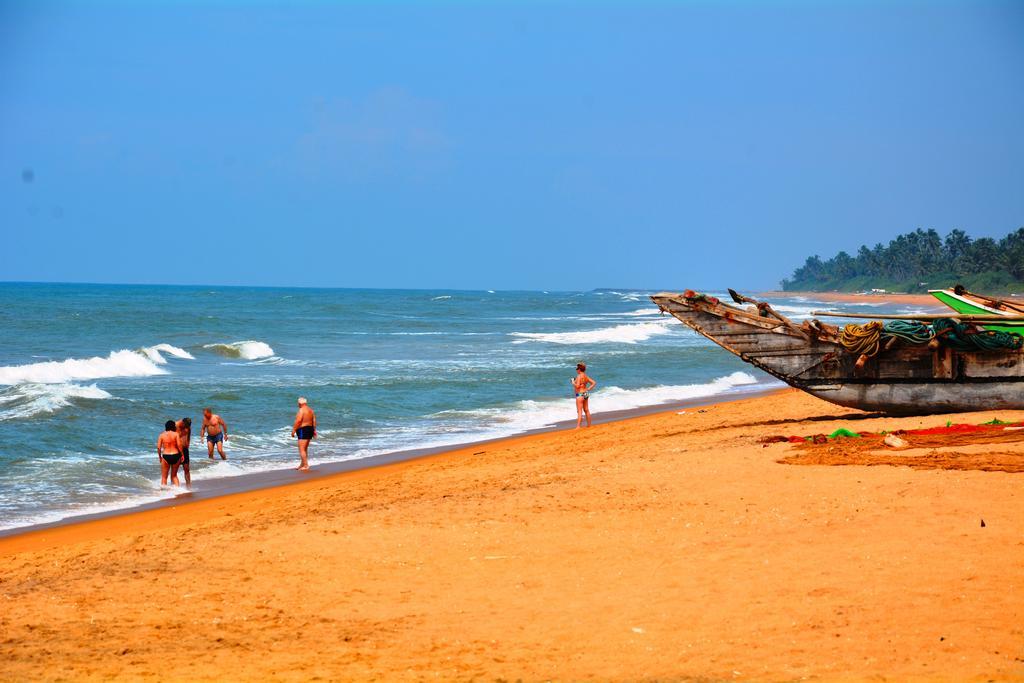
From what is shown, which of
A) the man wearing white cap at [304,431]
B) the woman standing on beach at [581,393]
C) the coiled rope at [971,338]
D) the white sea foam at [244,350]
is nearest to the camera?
the coiled rope at [971,338]

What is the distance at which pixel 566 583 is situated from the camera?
7109 millimetres

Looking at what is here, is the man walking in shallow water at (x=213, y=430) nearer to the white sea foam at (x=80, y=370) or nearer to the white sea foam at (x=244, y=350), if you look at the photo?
the white sea foam at (x=80, y=370)

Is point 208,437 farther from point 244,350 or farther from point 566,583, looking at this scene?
point 244,350

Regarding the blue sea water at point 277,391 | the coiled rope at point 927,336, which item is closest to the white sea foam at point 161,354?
the blue sea water at point 277,391

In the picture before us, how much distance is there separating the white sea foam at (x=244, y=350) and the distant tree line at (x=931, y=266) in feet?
248

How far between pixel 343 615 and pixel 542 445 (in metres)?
8.79

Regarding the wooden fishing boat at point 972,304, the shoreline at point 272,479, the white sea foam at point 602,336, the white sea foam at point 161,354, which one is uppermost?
the wooden fishing boat at point 972,304

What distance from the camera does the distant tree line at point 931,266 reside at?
3984 inches

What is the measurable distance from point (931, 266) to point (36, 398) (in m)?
120

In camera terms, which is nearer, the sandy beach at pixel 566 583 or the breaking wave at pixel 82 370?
the sandy beach at pixel 566 583

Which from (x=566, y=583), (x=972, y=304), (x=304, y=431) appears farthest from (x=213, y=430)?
(x=972, y=304)

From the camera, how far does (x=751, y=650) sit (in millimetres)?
5688

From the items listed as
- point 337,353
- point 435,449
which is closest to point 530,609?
point 435,449

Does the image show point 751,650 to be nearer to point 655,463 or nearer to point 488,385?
point 655,463
